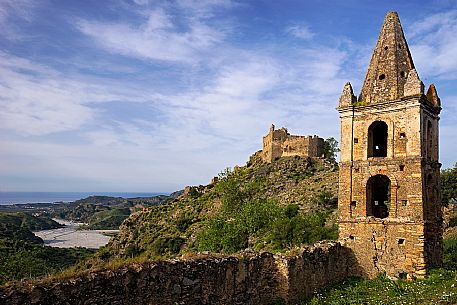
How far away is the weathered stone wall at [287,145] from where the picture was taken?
71.9 metres

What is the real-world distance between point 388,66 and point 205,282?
1145 cm

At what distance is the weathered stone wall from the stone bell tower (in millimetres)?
55741

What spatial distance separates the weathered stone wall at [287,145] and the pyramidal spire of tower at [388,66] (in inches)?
2197

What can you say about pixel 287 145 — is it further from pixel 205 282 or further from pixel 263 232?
pixel 205 282

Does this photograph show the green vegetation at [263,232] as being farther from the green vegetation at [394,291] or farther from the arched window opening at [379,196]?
the green vegetation at [394,291]

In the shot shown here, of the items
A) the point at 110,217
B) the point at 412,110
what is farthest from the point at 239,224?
the point at 110,217

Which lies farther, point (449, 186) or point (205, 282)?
point (449, 186)

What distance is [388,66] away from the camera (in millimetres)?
15680

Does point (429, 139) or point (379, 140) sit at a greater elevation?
point (379, 140)

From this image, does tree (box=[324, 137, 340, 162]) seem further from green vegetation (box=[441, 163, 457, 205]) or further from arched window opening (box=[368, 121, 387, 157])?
arched window opening (box=[368, 121, 387, 157])

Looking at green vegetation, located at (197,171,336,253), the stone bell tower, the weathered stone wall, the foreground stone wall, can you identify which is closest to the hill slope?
green vegetation, located at (197,171,336,253)

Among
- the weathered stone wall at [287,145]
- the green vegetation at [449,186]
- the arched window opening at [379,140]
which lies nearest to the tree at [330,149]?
the weathered stone wall at [287,145]

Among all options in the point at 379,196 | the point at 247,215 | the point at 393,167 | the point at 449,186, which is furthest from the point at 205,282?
the point at 449,186

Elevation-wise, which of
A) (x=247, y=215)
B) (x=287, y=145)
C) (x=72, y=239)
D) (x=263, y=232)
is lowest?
(x=72, y=239)
